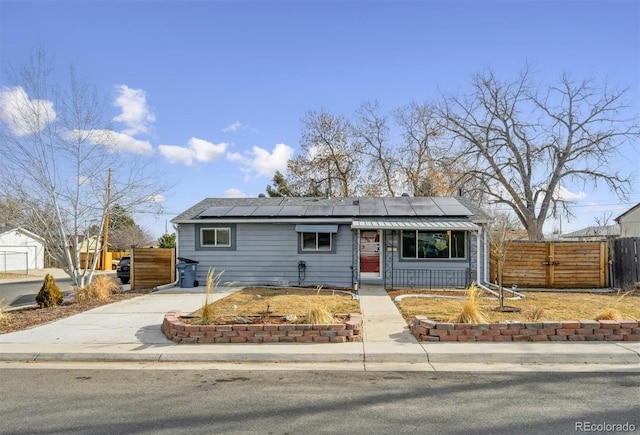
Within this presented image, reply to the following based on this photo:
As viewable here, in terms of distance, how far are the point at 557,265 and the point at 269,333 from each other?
40.6ft

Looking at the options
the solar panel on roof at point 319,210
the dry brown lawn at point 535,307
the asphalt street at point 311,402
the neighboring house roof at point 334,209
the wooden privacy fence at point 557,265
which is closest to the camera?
the asphalt street at point 311,402

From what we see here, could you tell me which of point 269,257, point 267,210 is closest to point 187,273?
point 269,257

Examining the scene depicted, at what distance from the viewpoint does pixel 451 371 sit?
5.92 metres

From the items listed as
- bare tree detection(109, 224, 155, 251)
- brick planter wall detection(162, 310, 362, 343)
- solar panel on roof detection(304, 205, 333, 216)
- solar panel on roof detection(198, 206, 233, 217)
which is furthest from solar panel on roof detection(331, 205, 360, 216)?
bare tree detection(109, 224, 155, 251)

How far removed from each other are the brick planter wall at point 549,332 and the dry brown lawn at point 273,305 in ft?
7.60

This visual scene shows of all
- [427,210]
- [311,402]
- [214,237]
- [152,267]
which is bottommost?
[311,402]

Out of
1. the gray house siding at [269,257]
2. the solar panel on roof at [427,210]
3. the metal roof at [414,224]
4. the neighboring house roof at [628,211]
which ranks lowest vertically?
the gray house siding at [269,257]

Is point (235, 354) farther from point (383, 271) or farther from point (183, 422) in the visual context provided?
point (383, 271)

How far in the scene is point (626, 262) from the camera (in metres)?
14.9

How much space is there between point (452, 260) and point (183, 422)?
12.4 meters

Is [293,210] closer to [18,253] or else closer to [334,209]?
[334,209]

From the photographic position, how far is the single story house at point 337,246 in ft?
49.6

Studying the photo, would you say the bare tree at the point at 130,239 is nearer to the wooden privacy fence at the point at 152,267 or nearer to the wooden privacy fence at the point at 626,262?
the wooden privacy fence at the point at 152,267

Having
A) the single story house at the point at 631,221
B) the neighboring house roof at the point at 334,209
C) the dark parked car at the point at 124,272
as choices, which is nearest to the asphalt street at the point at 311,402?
Answer: the neighboring house roof at the point at 334,209
